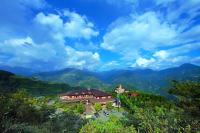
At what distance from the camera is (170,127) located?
26.0m

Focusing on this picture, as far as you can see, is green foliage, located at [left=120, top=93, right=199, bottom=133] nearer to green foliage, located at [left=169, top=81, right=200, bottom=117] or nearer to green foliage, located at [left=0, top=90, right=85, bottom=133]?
green foliage, located at [left=169, top=81, right=200, bottom=117]

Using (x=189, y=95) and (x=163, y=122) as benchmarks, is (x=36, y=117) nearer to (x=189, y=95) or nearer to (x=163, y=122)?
(x=163, y=122)

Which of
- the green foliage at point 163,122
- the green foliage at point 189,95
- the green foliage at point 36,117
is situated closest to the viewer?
the green foliage at point 163,122

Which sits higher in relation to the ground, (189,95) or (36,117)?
(189,95)

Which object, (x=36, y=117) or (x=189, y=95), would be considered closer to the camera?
(x=189, y=95)

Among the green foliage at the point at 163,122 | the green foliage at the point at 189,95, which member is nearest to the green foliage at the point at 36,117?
the green foliage at the point at 163,122

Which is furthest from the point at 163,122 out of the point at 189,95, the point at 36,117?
the point at 36,117

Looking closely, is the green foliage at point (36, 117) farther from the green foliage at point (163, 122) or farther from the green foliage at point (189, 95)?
the green foliage at point (189, 95)

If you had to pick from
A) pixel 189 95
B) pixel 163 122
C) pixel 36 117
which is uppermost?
pixel 189 95

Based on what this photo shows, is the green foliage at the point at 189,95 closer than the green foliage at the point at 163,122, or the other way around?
the green foliage at the point at 163,122

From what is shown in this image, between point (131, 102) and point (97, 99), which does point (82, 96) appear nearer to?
point (97, 99)

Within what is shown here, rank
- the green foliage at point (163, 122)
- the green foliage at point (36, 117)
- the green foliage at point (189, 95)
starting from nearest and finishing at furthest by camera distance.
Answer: the green foliage at point (163, 122) → the green foliage at point (36, 117) → the green foliage at point (189, 95)

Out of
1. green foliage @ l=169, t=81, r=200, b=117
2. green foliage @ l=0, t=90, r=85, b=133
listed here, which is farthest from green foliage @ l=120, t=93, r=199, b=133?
green foliage @ l=0, t=90, r=85, b=133

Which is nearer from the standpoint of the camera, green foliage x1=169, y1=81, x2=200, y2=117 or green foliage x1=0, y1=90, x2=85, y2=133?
green foliage x1=0, y1=90, x2=85, y2=133
